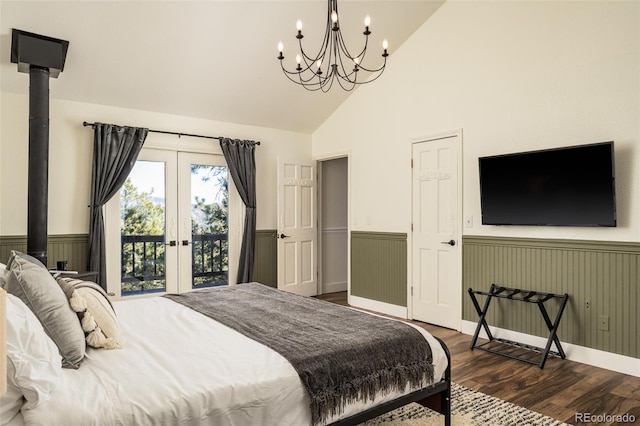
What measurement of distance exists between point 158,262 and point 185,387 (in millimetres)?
3815

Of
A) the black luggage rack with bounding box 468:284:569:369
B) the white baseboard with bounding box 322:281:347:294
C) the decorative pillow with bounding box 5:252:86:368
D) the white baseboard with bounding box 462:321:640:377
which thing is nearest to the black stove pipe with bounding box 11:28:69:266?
the decorative pillow with bounding box 5:252:86:368

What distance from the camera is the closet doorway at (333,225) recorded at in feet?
22.0

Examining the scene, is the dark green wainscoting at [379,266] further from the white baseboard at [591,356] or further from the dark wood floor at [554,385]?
the dark wood floor at [554,385]

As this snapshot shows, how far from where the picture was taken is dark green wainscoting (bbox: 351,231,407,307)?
520cm

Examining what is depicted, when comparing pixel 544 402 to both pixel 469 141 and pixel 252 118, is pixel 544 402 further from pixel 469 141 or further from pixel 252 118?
pixel 252 118

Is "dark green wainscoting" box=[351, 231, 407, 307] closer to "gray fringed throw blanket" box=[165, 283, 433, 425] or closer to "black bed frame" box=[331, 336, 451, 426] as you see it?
"gray fringed throw blanket" box=[165, 283, 433, 425]

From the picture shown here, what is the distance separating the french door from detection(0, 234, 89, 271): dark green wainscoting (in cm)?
25

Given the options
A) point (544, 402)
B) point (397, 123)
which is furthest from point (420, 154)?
point (544, 402)

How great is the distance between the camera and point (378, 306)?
5.51m

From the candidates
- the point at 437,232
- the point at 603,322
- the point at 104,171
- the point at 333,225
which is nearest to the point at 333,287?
the point at 333,225

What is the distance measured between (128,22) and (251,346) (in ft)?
11.1

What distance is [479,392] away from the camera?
2.99m

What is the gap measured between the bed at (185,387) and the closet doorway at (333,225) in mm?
4379

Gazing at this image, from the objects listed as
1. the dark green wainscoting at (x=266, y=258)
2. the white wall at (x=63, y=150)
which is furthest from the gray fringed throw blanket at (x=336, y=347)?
the dark green wainscoting at (x=266, y=258)
